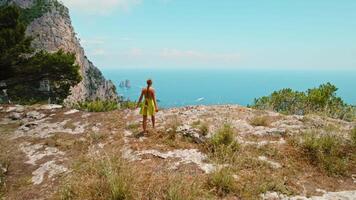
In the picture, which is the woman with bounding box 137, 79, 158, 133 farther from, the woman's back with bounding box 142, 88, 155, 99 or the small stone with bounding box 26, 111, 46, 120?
the small stone with bounding box 26, 111, 46, 120

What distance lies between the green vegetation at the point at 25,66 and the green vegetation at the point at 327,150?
20.0 meters

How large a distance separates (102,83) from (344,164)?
406 feet

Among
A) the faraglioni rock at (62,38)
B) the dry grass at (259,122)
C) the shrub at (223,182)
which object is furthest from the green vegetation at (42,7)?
the shrub at (223,182)

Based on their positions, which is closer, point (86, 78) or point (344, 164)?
point (344, 164)

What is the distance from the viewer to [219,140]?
8.81 m

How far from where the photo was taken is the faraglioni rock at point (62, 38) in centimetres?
10700

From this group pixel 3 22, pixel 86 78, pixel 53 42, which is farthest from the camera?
pixel 86 78

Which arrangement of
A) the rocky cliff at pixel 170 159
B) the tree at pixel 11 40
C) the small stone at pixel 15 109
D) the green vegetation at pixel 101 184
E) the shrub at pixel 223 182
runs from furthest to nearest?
the tree at pixel 11 40
the small stone at pixel 15 109
the shrub at pixel 223 182
the rocky cliff at pixel 170 159
the green vegetation at pixel 101 184

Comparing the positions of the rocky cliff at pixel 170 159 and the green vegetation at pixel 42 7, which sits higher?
the green vegetation at pixel 42 7

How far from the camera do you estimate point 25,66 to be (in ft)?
78.5

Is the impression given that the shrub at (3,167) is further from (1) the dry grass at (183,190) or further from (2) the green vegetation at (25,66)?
(2) the green vegetation at (25,66)

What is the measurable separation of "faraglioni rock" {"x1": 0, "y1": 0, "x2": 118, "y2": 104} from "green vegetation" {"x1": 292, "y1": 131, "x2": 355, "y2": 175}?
320 ft

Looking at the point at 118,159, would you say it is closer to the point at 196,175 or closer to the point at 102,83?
the point at 196,175

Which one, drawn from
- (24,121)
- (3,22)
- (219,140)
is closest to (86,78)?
(3,22)
